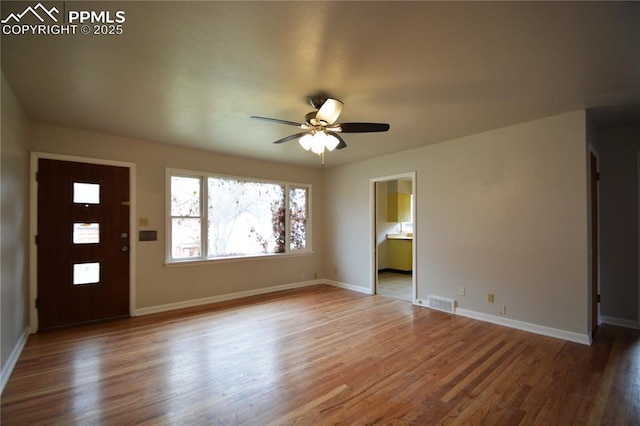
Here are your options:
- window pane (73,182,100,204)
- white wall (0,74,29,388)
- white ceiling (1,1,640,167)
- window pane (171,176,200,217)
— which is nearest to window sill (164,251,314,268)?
window pane (171,176,200,217)

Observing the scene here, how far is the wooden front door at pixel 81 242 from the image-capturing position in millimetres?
3648

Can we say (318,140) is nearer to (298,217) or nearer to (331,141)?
(331,141)

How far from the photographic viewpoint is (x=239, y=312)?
14.4 ft

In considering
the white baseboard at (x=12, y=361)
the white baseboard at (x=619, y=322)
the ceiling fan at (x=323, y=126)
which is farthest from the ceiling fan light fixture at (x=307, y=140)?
the white baseboard at (x=619, y=322)

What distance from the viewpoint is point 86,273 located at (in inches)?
153

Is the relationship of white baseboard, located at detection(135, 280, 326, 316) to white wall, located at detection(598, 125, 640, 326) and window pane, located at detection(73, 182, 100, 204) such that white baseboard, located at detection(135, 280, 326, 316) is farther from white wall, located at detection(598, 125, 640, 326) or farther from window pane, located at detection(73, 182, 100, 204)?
white wall, located at detection(598, 125, 640, 326)

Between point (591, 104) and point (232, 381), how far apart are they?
175 inches

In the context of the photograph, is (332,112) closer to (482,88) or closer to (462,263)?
(482,88)

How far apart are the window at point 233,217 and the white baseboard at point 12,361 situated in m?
1.75

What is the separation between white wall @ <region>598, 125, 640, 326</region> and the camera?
3.69 m

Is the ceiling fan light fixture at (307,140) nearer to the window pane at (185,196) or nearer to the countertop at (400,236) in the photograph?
the window pane at (185,196)

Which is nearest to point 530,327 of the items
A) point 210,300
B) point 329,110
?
point 329,110

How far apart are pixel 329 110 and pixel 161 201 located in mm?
3228

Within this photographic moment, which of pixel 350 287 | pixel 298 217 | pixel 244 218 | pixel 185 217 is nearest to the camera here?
pixel 185 217
